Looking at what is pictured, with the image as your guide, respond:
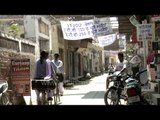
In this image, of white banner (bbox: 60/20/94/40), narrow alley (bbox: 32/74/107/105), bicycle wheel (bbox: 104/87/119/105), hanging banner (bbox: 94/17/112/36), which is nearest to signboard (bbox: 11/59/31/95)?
narrow alley (bbox: 32/74/107/105)

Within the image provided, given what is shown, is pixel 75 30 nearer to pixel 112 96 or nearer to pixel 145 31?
pixel 145 31

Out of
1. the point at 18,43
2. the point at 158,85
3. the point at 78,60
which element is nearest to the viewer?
the point at 158,85

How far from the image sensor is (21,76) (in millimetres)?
10555

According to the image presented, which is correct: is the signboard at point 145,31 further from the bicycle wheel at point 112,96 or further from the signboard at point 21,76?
the signboard at point 21,76

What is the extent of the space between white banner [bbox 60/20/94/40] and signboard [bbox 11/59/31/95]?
227 inches

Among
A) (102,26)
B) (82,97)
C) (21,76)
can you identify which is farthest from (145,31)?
(102,26)

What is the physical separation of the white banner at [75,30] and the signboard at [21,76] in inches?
227

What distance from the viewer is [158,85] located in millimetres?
10203

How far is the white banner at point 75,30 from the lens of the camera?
1623 cm

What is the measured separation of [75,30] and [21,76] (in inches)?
242
